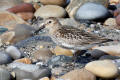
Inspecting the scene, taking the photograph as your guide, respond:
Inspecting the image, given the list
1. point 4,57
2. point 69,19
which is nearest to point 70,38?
point 4,57

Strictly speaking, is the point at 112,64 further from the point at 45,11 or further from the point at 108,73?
the point at 45,11

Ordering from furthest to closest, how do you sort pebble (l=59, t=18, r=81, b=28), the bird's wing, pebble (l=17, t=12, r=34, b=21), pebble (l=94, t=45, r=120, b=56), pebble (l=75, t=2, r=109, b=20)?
1. pebble (l=17, t=12, r=34, b=21)
2. pebble (l=75, t=2, r=109, b=20)
3. pebble (l=59, t=18, r=81, b=28)
4. pebble (l=94, t=45, r=120, b=56)
5. the bird's wing

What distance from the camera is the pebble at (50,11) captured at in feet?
41.7

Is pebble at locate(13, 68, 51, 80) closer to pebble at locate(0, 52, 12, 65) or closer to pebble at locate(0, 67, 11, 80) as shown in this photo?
pebble at locate(0, 67, 11, 80)

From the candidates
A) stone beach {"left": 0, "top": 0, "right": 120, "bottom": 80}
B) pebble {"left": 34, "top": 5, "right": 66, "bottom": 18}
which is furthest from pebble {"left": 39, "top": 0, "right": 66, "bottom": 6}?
pebble {"left": 34, "top": 5, "right": 66, "bottom": 18}

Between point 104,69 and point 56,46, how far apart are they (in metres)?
2.46

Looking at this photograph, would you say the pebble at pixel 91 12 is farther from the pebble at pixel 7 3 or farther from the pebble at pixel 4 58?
the pebble at pixel 4 58

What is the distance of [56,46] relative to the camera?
29.1 feet

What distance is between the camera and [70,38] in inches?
285

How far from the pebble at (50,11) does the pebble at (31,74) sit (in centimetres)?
593

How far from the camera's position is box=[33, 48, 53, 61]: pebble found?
820 centimetres

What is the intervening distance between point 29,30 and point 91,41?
136 inches

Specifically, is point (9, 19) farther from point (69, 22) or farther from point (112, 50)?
point (112, 50)

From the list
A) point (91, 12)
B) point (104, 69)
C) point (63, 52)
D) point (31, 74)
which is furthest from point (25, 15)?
point (104, 69)
